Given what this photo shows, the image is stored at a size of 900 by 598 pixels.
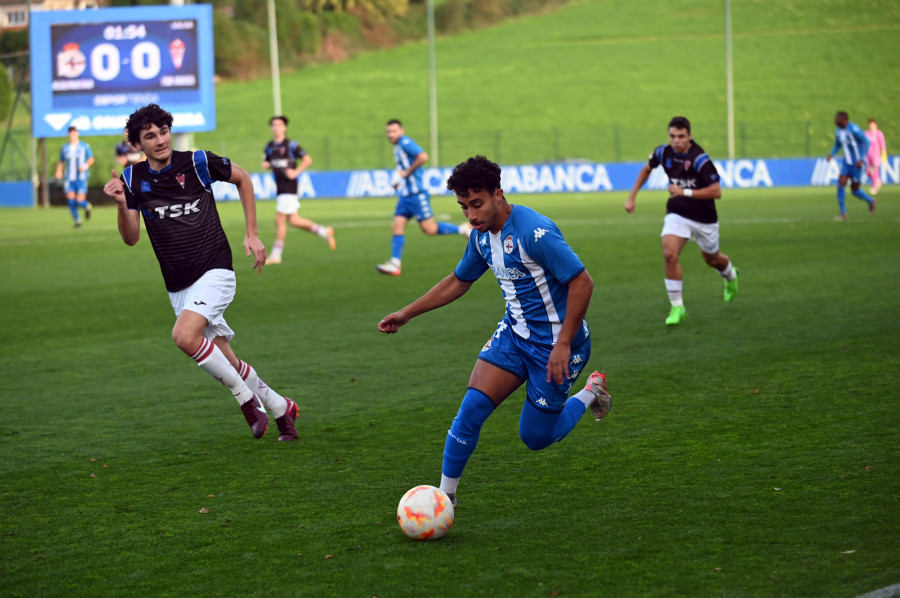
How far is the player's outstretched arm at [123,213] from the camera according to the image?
6.66 m

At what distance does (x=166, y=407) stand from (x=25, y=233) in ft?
65.3

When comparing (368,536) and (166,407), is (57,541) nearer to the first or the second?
(368,536)

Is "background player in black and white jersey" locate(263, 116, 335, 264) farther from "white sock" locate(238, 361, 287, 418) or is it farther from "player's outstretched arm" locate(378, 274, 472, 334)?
"player's outstretched arm" locate(378, 274, 472, 334)

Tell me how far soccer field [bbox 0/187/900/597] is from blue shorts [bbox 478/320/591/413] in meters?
0.54

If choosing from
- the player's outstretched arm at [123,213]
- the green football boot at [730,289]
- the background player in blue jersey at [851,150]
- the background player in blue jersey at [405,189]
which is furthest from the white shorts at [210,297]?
the background player in blue jersey at [851,150]

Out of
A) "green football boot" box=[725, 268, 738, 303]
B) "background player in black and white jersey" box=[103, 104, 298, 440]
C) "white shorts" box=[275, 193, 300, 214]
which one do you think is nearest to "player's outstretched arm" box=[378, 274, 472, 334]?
"background player in black and white jersey" box=[103, 104, 298, 440]

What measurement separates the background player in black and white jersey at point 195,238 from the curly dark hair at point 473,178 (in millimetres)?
2074

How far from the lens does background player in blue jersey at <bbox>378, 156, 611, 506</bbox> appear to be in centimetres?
510

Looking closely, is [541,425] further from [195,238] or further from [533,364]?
[195,238]

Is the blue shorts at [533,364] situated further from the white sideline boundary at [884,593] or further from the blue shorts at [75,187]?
the blue shorts at [75,187]

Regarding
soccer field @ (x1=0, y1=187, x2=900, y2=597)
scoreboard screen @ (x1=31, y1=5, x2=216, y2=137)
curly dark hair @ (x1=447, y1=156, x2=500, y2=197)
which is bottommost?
soccer field @ (x1=0, y1=187, x2=900, y2=597)

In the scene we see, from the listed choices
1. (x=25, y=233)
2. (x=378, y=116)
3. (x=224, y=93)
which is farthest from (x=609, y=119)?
(x=25, y=233)

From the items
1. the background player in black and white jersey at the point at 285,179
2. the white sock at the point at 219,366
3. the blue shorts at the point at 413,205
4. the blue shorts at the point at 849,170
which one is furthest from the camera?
the blue shorts at the point at 849,170

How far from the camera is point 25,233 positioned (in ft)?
86.4
